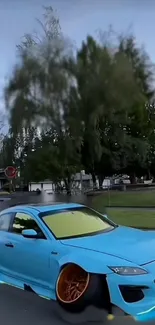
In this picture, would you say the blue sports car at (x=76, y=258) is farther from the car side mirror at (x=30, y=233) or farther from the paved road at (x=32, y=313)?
the paved road at (x=32, y=313)

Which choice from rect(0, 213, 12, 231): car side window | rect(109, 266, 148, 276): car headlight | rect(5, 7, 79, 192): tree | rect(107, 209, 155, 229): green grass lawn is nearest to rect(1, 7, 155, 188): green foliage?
rect(5, 7, 79, 192): tree

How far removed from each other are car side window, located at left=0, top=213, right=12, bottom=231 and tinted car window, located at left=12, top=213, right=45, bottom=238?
0.56 feet

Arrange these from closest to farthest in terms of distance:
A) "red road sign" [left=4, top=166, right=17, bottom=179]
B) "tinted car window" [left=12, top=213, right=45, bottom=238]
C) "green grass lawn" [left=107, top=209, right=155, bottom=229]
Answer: "tinted car window" [left=12, top=213, right=45, bottom=238], "green grass lawn" [left=107, top=209, right=155, bottom=229], "red road sign" [left=4, top=166, right=17, bottom=179]

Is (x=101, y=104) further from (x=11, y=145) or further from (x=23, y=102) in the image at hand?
(x=11, y=145)

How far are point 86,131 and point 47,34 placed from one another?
22.3ft

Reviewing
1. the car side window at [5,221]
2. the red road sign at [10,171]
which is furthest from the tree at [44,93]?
the car side window at [5,221]

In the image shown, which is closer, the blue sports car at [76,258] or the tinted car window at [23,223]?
the blue sports car at [76,258]

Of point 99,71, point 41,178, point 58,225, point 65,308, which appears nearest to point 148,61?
point 99,71

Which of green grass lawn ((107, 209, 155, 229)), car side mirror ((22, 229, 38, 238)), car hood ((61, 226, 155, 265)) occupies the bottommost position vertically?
green grass lawn ((107, 209, 155, 229))

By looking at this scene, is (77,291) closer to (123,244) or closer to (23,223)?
(123,244)

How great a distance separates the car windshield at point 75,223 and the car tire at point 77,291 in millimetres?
550

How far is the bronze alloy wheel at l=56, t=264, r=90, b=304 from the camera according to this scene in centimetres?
403

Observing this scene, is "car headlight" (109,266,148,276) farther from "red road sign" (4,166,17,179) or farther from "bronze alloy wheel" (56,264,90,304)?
"red road sign" (4,166,17,179)

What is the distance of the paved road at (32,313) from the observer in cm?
379
